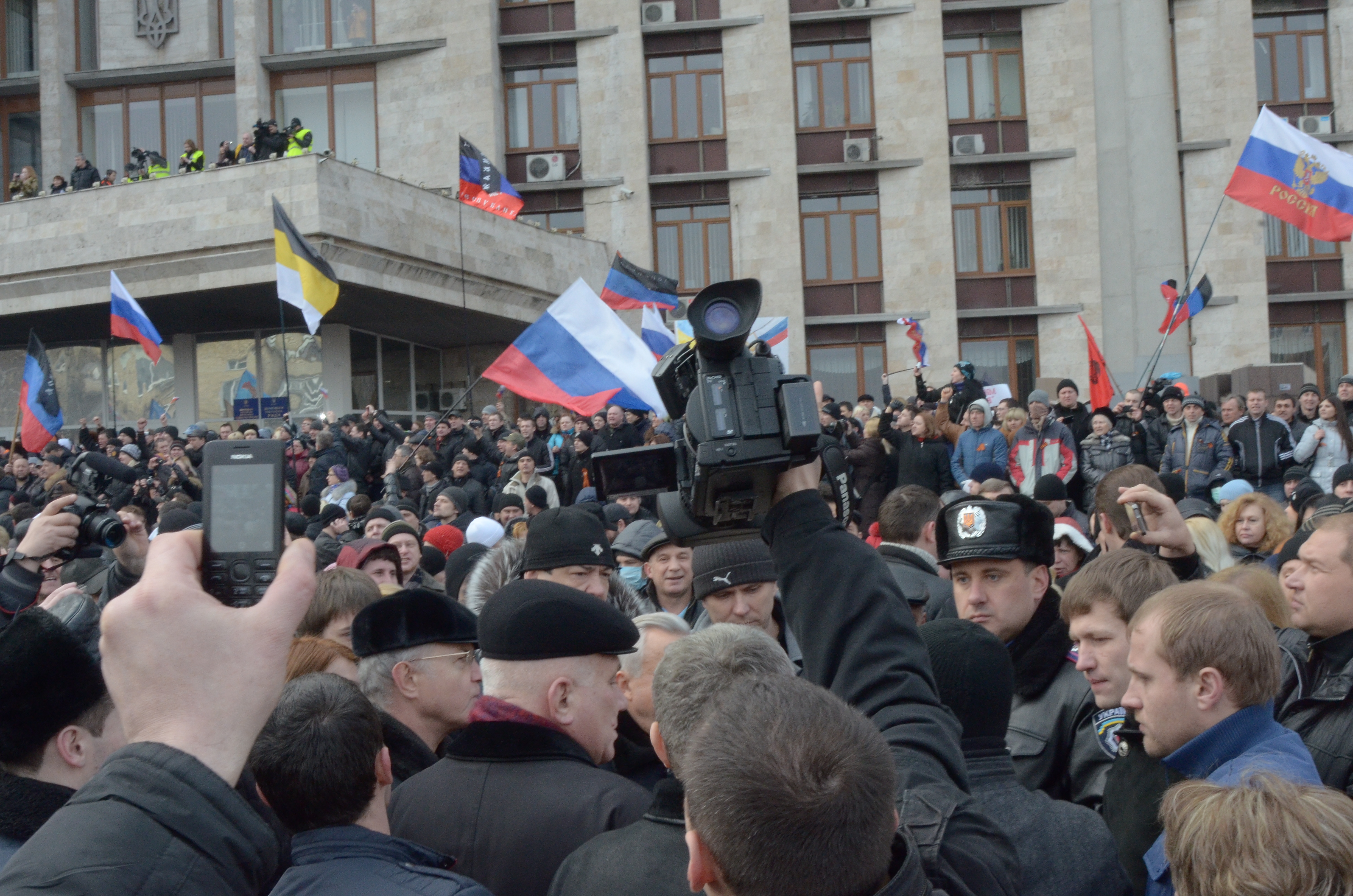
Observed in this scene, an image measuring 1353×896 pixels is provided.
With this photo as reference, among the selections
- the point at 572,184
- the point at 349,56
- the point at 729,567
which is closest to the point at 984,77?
the point at 572,184

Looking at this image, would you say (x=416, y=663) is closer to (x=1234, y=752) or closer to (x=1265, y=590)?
(x=1234, y=752)

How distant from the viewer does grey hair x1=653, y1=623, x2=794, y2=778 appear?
242 centimetres

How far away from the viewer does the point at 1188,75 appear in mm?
27859

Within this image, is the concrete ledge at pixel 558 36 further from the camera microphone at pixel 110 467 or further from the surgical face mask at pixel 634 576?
the surgical face mask at pixel 634 576

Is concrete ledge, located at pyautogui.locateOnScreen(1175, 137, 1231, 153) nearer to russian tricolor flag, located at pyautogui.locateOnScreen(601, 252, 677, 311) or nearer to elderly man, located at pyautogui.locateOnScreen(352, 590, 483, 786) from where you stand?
russian tricolor flag, located at pyautogui.locateOnScreen(601, 252, 677, 311)

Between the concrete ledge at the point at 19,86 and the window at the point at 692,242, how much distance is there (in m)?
15.4

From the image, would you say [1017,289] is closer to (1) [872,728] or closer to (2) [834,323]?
(2) [834,323]

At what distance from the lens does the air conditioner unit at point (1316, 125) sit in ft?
90.1

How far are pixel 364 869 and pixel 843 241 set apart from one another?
26.9 m

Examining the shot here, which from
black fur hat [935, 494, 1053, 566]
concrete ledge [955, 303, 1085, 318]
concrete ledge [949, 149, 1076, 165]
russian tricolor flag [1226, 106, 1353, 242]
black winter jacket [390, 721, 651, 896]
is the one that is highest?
concrete ledge [949, 149, 1076, 165]

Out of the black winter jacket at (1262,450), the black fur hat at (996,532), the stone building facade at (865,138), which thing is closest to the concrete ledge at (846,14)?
the stone building facade at (865,138)

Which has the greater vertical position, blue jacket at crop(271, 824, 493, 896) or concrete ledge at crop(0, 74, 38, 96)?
concrete ledge at crop(0, 74, 38, 96)

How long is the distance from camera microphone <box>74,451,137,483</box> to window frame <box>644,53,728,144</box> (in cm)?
1825

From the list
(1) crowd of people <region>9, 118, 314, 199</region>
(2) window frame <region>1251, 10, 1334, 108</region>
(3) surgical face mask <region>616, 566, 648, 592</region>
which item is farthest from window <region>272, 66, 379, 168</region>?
(3) surgical face mask <region>616, 566, 648, 592</region>
